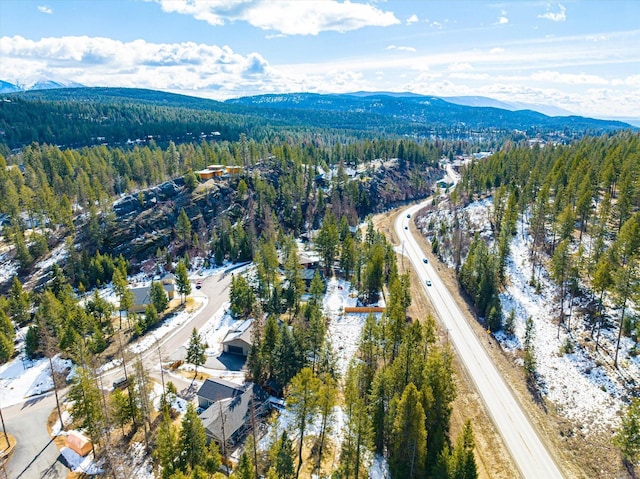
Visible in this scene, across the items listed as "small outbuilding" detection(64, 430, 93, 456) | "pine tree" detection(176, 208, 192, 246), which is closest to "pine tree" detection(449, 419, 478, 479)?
"small outbuilding" detection(64, 430, 93, 456)

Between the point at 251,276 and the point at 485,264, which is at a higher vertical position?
the point at 485,264

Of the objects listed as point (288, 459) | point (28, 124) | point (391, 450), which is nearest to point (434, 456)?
point (391, 450)

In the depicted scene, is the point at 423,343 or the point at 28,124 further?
the point at 28,124

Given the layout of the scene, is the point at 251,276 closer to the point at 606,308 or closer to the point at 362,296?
the point at 362,296

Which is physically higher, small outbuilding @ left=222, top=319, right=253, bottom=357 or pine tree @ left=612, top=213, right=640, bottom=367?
pine tree @ left=612, top=213, right=640, bottom=367

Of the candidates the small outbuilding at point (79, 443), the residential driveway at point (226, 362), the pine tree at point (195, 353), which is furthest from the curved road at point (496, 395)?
the small outbuilding at point (79, 443)

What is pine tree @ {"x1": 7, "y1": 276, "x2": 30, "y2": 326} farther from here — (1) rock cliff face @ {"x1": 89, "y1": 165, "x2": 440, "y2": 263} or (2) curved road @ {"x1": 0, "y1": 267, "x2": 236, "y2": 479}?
(1) rock cliff face @ {"x1": 89, "y1": 165, "x2": 440, "y2": 263}

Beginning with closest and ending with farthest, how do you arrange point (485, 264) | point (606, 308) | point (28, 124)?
point (606, 308) < point (485, 264) < point (28, 124)

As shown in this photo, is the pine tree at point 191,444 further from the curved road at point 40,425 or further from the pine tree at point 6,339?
the pine tree at point 6,339

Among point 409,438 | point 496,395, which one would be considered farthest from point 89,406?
point 496,395
